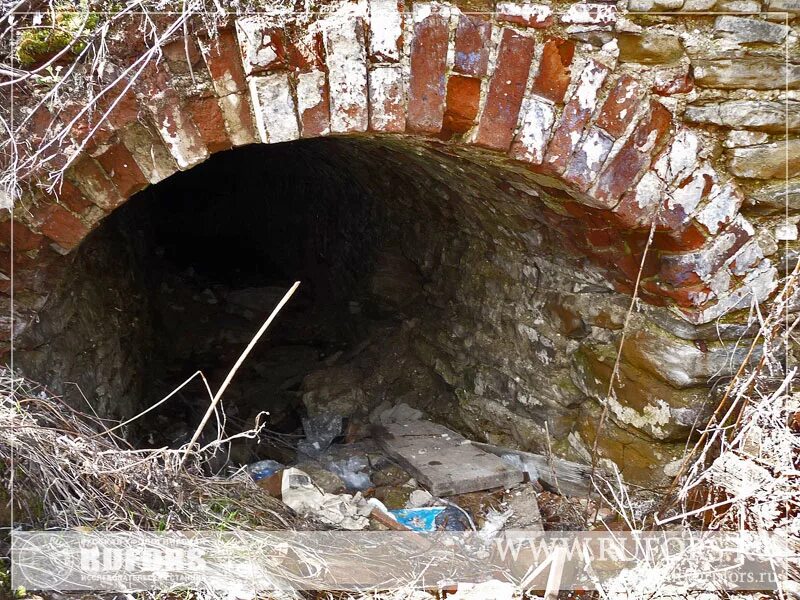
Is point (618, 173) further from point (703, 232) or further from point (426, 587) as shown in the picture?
point (426, 587)

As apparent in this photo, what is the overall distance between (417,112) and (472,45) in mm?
255

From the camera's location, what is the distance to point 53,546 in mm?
1934

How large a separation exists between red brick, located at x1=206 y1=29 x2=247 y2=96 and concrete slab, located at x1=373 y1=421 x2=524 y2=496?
177 cm

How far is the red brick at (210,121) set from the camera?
203 cm

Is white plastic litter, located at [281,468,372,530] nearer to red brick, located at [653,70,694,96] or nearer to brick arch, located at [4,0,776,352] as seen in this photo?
brick arch, located at [4,0,776,352]

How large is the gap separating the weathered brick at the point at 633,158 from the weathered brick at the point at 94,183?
1517mm

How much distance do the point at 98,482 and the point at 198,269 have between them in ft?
15.8

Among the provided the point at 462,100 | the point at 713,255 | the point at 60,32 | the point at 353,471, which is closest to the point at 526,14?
the point at 462,100

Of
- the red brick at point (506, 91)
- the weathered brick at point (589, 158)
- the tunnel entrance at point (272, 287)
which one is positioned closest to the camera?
the red brick at point (506, 91)

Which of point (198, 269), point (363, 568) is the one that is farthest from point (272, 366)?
point (363, 568)

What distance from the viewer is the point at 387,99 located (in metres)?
2.11

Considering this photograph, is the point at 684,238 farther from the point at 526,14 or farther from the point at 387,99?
the point at 387,99

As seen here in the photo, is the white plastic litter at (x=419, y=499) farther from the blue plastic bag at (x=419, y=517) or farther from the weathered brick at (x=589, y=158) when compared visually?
the weathered brick at (x=589, y=158)

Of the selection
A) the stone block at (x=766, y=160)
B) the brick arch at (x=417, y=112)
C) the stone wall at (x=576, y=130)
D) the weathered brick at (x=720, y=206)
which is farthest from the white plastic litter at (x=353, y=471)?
the stone block at (x=766, y=160)
